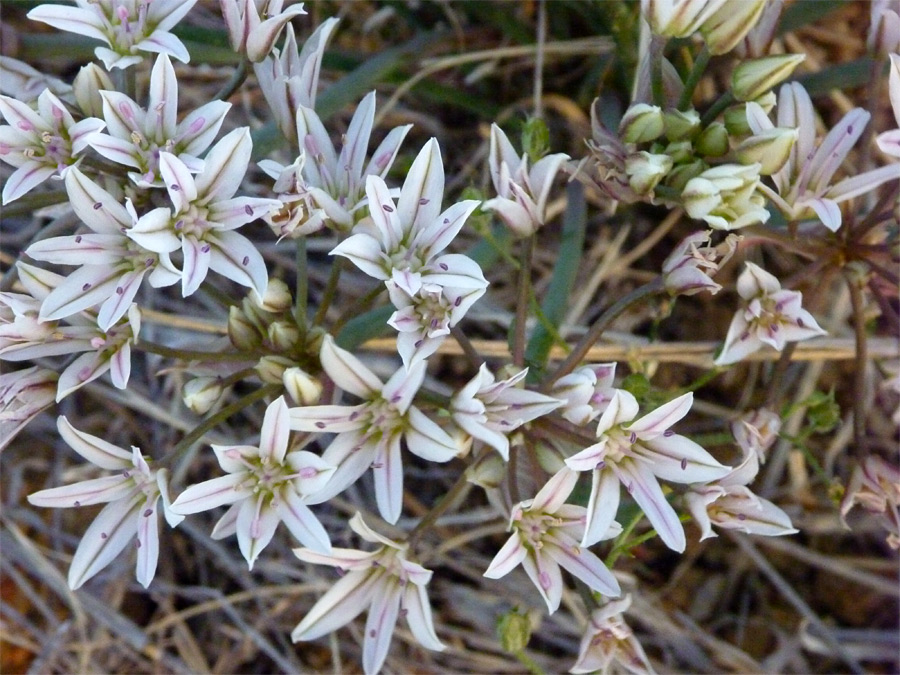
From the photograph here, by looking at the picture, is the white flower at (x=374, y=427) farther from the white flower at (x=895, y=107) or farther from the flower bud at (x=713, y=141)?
the white flower at (x=895, y=107)

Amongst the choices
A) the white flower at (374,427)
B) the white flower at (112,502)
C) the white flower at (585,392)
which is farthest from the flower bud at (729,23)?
the white flower at (112,502)

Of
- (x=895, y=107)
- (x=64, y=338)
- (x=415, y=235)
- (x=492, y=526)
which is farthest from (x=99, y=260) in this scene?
(x=895, y=107)

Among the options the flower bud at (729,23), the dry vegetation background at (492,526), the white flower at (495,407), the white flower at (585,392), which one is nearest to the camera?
the white flower at (495,407)

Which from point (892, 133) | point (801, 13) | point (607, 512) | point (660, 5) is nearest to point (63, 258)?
point (607, 512)

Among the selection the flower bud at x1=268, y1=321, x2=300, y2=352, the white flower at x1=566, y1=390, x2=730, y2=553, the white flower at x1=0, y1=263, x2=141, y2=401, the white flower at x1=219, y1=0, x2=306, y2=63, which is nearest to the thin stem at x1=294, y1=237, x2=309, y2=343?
the flower bud at x1=268, y1=321, x2=300, y2=352

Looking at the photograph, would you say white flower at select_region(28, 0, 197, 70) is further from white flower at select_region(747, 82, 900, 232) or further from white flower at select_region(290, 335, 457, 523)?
white flower at select_region(747, 82, 900, 232)

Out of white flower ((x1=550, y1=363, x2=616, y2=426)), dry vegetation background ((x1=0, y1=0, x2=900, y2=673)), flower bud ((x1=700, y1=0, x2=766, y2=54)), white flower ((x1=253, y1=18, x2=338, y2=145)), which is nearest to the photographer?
white flower ((x1=550, y1=363, x2=616, y2=426))

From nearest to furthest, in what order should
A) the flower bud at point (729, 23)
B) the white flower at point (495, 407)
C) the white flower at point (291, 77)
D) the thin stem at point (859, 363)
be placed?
the white flower at point (495, 407), the flower bud at point (729, 23), the white flower at point (291, 77), the thin stem at point (859, 363)
